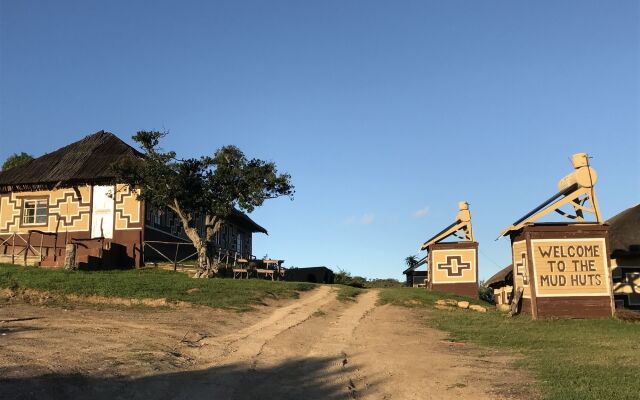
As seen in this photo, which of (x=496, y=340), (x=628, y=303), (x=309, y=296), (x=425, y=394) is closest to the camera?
(x=425, y=394)

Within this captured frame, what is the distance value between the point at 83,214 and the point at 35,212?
347 centimetres

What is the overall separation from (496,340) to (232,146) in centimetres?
Result: 1679

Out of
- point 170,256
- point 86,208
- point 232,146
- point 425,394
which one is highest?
point 232,146

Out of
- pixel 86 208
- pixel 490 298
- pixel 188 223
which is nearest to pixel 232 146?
pixel 188 223

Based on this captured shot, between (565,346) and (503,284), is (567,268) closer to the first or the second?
(565,346)

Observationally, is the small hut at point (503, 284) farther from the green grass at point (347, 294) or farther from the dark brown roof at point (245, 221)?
the dark brown roof at point (245, 221)

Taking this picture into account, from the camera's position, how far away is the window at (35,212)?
112ft

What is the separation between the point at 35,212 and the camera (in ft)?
113

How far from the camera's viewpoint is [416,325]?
19.1m

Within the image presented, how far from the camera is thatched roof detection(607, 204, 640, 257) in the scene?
27031 mm

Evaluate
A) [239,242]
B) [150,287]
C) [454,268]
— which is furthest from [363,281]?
[150,287]

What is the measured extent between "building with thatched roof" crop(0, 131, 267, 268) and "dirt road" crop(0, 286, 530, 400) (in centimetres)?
1424

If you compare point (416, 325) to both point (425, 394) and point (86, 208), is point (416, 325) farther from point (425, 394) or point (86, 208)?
point (86, 208)

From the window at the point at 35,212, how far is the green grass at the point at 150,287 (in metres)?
9.90
